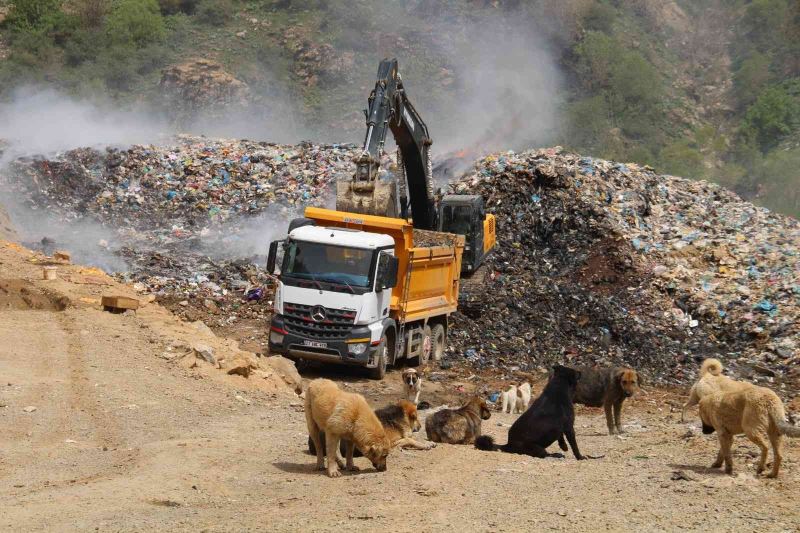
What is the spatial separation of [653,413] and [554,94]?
142 ft

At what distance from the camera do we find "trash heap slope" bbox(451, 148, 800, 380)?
1758 centimetres

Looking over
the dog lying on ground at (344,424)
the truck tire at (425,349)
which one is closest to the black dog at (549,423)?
the dog lying on ground at (344,424)

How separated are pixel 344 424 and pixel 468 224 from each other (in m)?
11.7

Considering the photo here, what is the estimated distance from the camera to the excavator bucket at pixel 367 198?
1566 centimetres

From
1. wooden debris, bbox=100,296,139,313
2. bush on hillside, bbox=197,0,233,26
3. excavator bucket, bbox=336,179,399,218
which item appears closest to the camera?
excavator bucket, bbox=336,179,399,218

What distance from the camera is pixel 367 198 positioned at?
51.5 ft

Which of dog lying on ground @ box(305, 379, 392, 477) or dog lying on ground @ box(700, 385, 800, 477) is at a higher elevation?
dog lying on ground @ box(700, 385, 800, 477)

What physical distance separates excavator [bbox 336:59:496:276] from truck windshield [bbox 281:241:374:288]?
1344 millimetres

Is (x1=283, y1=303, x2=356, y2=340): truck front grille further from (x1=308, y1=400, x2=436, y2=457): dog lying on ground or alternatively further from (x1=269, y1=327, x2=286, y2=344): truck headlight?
(x1=308, y1=400, x2=436, y2=457): dog lying on ground

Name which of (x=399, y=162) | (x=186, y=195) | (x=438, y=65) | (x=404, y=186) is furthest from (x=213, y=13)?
(x=404, y=186)

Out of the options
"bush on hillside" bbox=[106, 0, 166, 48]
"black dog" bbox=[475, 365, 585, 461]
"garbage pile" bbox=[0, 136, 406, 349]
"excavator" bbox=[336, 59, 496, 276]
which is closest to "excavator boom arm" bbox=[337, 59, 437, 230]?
"excavator" bbox=[336, 59, 496, 276]

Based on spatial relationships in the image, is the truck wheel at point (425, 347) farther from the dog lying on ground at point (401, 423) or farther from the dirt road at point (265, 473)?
the dog lying on ground at point (401, 423)

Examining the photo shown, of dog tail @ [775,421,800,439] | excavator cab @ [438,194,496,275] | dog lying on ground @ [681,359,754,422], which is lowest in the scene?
dog tail @ [775,421,800,439]

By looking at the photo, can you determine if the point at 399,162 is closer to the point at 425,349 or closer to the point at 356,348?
the point at 425,349
